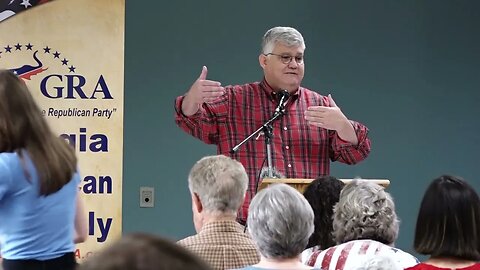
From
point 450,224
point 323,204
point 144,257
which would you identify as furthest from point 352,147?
point 144,257

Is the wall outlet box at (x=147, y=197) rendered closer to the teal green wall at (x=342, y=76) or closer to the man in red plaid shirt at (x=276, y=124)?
the teal green wall at (x=342, y=76)

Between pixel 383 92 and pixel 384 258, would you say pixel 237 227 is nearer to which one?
pixel 384 258

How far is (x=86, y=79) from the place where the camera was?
4996 millimetres

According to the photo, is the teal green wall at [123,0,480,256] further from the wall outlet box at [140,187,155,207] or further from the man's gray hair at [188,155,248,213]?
the man's gray hair at [188,155,248,213]

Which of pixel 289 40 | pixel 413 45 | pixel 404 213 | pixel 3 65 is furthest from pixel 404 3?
pixel 3 65

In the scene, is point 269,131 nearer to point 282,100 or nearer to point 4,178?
point 282,100

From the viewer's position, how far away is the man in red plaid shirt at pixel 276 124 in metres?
3.84

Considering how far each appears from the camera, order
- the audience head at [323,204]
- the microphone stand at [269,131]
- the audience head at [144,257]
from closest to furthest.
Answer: the audience head at [144,257], the audience head at [323,204], the microphone stand at [269,131]

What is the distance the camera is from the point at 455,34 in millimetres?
5648

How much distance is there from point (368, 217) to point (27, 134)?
3.66 ft

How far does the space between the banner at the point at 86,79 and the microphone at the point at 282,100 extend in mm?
1422

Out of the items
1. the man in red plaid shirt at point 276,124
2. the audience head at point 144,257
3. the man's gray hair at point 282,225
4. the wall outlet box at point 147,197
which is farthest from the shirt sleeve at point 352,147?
the audience head at point 144,257

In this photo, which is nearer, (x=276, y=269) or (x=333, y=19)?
(x=276, y=269)

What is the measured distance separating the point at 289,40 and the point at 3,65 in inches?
74.6
